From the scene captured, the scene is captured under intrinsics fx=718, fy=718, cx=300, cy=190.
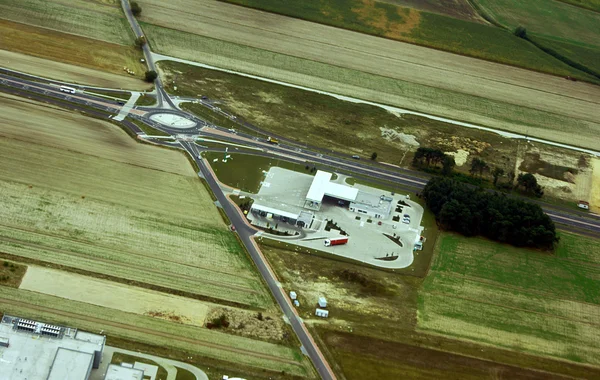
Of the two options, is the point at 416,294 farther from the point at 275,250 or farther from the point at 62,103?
the point at 62,103

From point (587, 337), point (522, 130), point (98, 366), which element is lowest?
point (98, 366)

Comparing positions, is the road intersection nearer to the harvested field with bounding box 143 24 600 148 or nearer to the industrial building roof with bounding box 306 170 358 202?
the industrial building roof with bounding box 306 170 358 202

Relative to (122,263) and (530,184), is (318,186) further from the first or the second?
(530,184)

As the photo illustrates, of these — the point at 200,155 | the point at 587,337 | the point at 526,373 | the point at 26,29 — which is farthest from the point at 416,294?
the point at 26,29

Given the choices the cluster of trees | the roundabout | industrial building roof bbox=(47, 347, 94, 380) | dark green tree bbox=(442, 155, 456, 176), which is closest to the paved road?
the roundabout

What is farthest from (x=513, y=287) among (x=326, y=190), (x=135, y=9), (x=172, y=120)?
(x=135, y=9)
